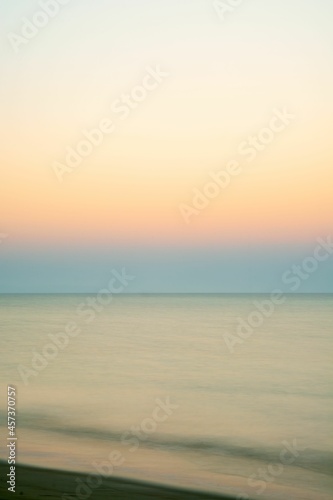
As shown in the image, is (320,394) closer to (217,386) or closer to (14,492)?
(217,386)

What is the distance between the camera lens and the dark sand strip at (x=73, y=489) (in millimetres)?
6840

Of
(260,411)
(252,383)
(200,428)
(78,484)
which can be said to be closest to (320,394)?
Answer: (252,383)

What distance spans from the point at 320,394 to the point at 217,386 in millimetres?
2395

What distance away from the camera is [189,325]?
37031 mm
